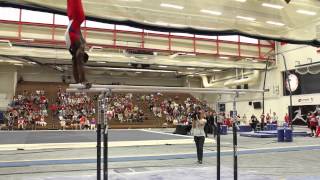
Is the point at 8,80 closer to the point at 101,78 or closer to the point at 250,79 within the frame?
the point at 101,78

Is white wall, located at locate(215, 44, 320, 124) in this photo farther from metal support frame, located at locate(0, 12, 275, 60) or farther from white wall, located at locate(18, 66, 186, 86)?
white wall, located at locate(18, 66, 186, 86)

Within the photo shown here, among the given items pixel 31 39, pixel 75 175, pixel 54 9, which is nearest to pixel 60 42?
pixel 31 39

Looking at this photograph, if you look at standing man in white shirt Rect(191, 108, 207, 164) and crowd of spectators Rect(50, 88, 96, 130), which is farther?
crowd of spectators Rect(50, 88, 96, 130)

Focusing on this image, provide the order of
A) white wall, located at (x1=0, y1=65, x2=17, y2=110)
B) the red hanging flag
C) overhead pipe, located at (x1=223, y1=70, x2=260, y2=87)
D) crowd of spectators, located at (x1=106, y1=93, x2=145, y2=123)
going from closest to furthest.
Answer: the red hanging flag → overhead pipe, located at (x1=223, y1=70, x2=260, y2=87) → crowd of spectators, located at (x1=106, y1=93, x2=145, y2=123) → white wall, located at (x1=0, y1=65, x2=17, y2=110)

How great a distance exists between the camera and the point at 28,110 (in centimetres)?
3325

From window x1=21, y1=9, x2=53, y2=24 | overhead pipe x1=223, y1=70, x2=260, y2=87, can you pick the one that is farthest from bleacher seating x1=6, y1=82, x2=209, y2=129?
window x1=21, y1=9, x2=53, y2=24

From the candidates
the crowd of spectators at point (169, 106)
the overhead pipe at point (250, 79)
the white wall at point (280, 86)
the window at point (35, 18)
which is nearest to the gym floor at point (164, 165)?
the window at point (35, 18)

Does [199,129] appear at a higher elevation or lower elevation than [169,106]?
lower

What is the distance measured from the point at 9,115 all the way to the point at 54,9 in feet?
104

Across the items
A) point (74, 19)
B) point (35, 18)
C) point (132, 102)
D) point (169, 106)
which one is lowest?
point (74, 19)

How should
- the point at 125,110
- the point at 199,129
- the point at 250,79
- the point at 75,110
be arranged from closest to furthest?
the point at 199,129 → the point at 75,110 → the point at 250,79 → the point at 125,110

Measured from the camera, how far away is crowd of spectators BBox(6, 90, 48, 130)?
31.4 m

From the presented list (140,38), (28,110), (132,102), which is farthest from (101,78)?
(140,38)

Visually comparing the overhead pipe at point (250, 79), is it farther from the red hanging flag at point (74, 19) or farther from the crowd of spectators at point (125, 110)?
the red hanging flag at point (74, 19)
